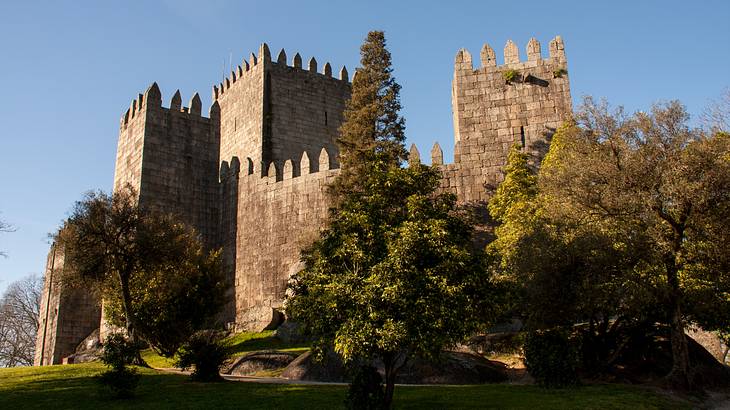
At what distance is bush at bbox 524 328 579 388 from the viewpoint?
17.3 metres

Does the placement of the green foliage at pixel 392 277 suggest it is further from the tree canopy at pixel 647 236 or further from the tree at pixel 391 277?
the tree canopy at pixel 647 236

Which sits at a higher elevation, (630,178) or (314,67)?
(314,67)

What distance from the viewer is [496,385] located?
18.1 m

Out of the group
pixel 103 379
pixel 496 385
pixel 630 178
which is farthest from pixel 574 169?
pixel 103 379

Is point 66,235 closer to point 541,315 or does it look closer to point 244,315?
point 244,315

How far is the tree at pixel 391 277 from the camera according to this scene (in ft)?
45.2

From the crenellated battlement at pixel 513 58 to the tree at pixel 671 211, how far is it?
1074cm

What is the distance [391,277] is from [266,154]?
83.0ft

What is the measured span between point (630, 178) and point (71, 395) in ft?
53.4

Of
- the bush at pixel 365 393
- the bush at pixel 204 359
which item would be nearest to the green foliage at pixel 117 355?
the bush at pixel 204 359

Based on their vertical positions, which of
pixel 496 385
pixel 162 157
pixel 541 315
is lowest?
pixel 496 385

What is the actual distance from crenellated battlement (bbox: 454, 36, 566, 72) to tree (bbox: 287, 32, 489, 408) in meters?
14.7

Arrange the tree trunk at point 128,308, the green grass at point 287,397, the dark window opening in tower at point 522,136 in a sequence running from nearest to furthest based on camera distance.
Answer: the green grass at point 287,397
the tree trunk at point 128,308
the dark window opening in tower at point 522,136

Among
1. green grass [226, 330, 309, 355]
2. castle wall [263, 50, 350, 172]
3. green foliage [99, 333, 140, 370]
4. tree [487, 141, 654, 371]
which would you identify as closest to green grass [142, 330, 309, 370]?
green grass [226, 330, 309, 355]
